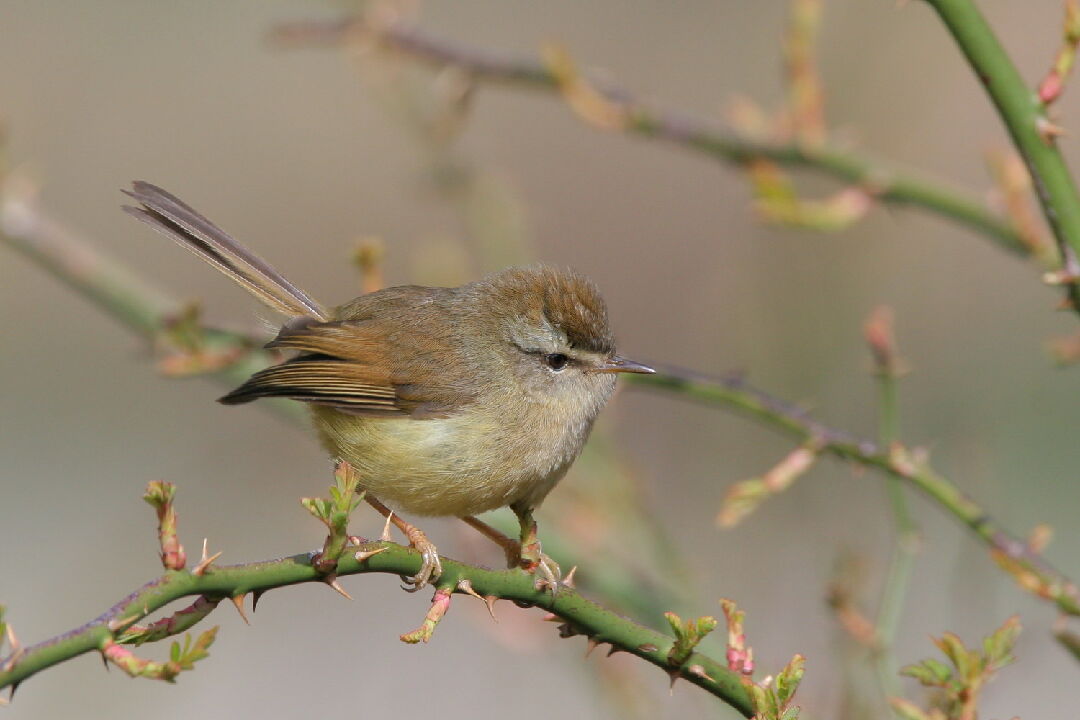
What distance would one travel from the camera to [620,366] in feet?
12.4

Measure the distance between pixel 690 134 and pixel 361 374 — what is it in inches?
51.8

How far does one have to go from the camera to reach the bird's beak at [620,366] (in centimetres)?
361

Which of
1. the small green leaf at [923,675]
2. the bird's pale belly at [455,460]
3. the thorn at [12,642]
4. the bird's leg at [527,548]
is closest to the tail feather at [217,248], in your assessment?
the bird's pale belly at [455,460]

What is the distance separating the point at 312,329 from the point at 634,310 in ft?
25.2

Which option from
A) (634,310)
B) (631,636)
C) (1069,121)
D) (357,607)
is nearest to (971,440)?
(631,636)

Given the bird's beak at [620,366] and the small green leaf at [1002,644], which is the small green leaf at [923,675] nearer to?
the small green leaf at [1002,644]

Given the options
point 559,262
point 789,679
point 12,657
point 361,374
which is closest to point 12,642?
point 12,657

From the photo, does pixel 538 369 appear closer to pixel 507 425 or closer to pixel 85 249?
pixel 507 425

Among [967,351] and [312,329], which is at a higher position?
[967,351]

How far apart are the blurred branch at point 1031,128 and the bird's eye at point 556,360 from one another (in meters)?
1.61

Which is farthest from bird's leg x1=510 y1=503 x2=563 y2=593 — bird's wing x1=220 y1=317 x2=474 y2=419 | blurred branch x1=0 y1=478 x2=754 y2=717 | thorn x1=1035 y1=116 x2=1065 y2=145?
thorn x1=1035 y1=116 x2=1065 y2=145

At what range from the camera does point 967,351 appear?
8969mm

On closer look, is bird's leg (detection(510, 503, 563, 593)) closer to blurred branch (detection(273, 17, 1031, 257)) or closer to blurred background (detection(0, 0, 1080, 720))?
blurred background (detection(0, 0, 1080, 720))

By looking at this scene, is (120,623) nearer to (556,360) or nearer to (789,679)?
(789,679)
